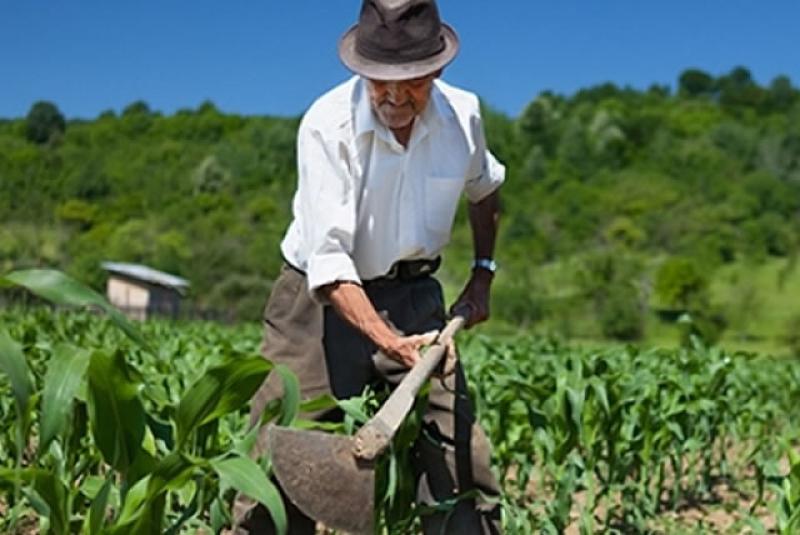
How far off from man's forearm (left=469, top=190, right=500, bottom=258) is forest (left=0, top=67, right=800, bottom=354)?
3028cm

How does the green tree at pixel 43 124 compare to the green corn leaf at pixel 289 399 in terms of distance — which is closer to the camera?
the green corn leaf at pixel 289 399

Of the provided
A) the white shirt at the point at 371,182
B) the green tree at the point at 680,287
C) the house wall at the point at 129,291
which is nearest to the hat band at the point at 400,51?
the white shirt at the point at 371,182

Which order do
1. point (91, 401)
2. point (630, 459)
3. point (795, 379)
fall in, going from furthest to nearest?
point (795, 379), point (630, 459), point (91, 401)

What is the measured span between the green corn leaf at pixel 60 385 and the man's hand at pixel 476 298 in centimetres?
117

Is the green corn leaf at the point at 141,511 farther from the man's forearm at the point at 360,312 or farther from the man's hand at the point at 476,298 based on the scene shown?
the man's hand at the point at 476,298

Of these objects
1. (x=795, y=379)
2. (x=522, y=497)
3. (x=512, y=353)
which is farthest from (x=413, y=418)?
(x=795, y=379)

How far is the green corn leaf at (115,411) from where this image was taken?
193 cm

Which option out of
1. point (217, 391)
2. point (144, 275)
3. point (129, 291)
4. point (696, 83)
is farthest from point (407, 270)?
point (696, 83)

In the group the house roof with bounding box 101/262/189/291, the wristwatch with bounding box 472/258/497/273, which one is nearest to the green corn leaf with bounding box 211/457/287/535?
the wristwatch with bounding box 472/258/497/273

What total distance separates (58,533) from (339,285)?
765 millimetres

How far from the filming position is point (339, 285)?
8.11 ft

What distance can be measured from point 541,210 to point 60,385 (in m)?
51.9

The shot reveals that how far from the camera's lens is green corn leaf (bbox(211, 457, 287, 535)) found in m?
1.82

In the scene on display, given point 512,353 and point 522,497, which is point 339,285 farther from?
point 512,353
